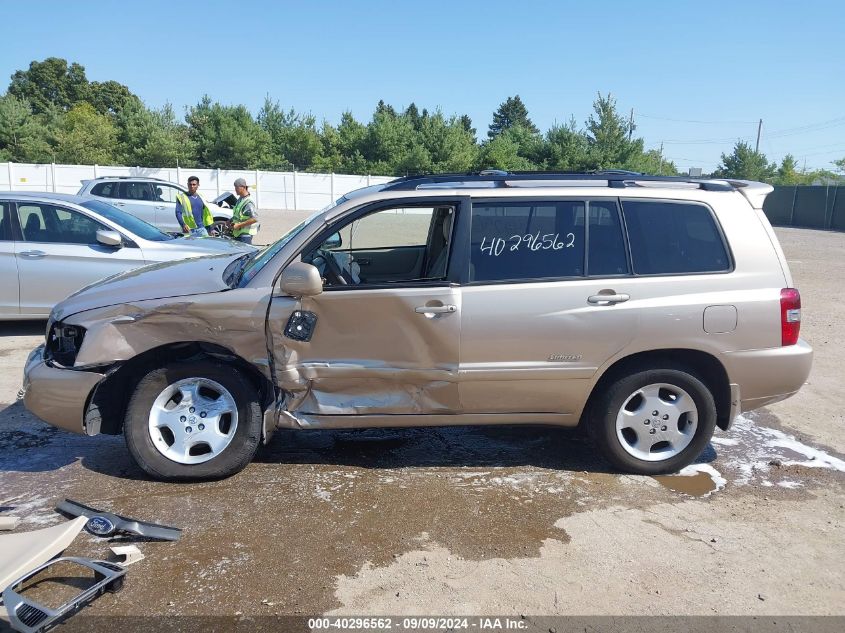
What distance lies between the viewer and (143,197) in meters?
19.0

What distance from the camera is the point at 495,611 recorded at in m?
3.14

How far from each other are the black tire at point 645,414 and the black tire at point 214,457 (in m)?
2.20

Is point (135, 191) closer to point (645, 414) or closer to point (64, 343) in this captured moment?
point (64, 343)

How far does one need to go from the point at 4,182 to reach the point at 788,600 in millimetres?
43357

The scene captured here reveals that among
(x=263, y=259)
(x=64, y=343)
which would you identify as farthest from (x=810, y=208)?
(x=64, y=343)

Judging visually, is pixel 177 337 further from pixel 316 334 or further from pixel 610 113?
pixel 610 113

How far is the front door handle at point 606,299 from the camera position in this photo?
4.36 m

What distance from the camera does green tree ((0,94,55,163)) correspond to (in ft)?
156

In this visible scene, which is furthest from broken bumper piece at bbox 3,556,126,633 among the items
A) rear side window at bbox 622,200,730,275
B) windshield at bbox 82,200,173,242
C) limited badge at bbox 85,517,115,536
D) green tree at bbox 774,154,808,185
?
green tree at bbox 774,154,808,185

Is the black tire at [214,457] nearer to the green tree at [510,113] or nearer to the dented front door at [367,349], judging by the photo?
the dented front door at [367,349]

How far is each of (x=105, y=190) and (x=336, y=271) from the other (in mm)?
16381

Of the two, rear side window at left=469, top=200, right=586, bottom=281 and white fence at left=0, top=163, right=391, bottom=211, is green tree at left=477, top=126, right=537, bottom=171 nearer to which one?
white fence at left=0, top=163, right=391, bottom=211

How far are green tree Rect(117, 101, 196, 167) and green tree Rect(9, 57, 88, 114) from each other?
40.8 meters

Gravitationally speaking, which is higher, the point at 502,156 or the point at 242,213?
the point at 502,156
